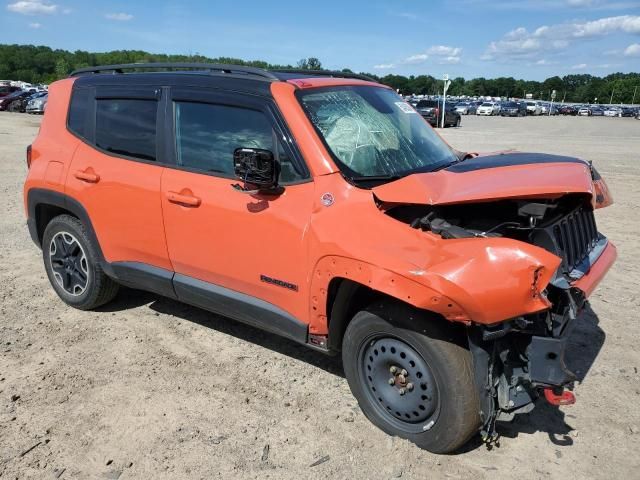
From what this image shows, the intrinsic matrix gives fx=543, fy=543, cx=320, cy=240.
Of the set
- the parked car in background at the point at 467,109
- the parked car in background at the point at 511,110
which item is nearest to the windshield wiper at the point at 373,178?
the parked car in background at the point at 511,110

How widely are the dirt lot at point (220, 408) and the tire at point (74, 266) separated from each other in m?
0.17

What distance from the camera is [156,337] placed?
441 centimetres

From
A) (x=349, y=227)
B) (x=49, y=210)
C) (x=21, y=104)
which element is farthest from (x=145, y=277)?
(x=21, y=104)

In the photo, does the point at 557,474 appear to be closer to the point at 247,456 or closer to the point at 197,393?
the point at 247,456

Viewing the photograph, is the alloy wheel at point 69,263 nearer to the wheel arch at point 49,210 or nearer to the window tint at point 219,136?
the wheel arch at point 49,210

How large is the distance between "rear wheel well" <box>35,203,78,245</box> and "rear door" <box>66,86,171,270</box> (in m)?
0.46

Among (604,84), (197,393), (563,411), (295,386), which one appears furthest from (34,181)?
(604,84)

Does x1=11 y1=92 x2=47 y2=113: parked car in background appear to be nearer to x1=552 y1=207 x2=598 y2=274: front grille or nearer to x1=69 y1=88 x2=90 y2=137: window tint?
x1=69 y1=88 x2=90 y2=137: window tint

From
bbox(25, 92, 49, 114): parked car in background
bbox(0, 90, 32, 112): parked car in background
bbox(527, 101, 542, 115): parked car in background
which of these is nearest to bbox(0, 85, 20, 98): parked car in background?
bbox(0, 90, 32, 112): parked car in background

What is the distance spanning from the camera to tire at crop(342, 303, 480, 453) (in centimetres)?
275

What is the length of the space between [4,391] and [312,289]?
2218 mm

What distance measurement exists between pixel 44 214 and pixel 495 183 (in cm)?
399

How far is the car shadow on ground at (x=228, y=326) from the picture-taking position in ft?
13.3

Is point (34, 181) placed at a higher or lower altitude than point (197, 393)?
higher
